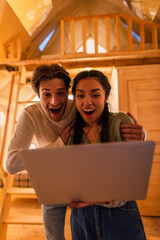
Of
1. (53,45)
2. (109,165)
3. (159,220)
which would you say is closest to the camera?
(109,165)

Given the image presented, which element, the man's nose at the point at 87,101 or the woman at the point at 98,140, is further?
the man's nose at the point at 87,101

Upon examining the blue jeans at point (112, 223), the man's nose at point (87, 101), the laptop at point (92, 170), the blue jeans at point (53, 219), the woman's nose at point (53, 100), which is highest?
the woman's nose at point (53, 100)

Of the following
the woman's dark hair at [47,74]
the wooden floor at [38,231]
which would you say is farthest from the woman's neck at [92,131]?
the wooden floor at [38,231]

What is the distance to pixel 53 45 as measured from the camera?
4070 millimetres

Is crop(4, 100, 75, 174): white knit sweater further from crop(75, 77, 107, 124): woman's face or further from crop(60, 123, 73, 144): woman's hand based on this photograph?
crop(75, 77, 107, 124): woman's face

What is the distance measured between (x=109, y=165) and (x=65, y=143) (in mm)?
445

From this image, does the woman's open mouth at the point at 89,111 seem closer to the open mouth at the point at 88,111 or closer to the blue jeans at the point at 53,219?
the open mouth at the point at 88,111

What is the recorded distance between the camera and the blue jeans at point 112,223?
768 millimetres

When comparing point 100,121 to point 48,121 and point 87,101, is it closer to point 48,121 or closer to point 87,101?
point 87,101

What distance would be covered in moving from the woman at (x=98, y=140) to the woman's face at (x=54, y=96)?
0.41 ft

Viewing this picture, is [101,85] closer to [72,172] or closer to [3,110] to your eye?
[72,172]

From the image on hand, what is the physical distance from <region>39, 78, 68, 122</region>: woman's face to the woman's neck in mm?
252

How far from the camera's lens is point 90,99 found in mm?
906

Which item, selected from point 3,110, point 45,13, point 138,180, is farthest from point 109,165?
point 45,13
